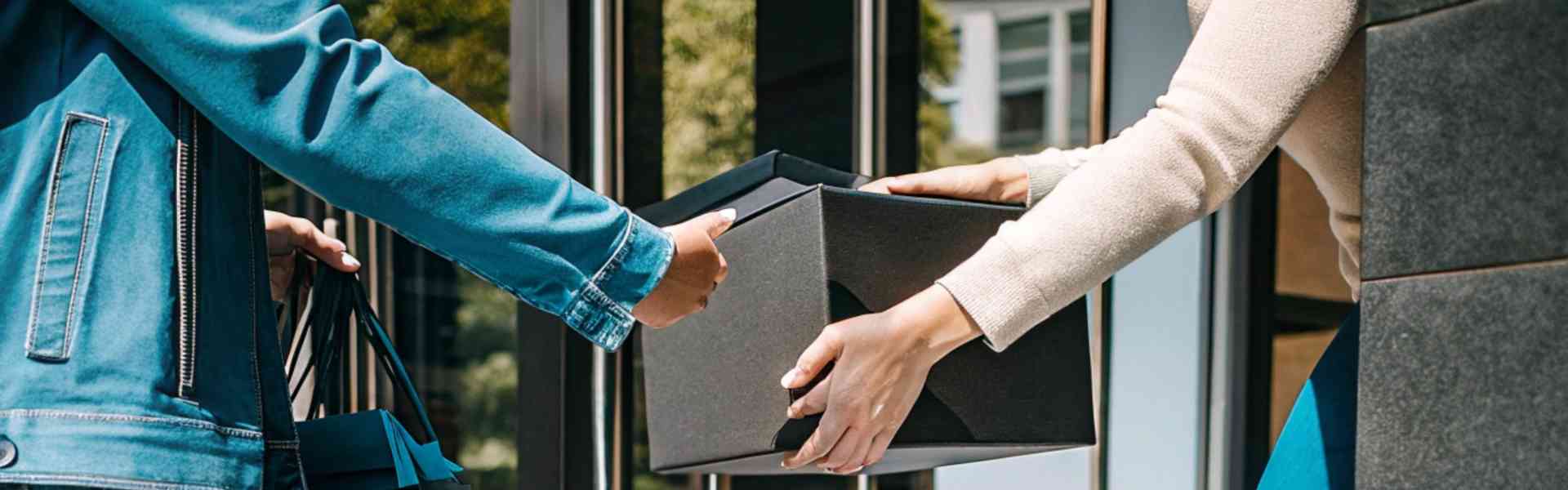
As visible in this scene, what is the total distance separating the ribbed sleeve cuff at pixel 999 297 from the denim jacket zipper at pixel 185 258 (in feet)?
2.35

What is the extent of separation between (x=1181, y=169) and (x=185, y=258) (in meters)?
0.93

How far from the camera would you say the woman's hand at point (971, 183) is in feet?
5.51

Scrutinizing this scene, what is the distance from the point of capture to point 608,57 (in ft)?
9.13

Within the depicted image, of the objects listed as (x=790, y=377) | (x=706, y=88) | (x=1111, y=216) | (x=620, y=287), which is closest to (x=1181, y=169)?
(x=1111, y=216)

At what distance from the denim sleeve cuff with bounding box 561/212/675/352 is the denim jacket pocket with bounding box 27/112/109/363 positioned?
15.8 inches

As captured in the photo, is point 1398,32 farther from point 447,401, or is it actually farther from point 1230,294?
point 447,401

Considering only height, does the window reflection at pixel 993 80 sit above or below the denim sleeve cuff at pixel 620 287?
above

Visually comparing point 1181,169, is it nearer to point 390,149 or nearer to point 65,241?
point 390,149

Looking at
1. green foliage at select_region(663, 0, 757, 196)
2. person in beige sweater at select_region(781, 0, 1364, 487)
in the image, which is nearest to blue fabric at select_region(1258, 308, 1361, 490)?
person in beige sweater at select_region(781, 0, 1364, 487)

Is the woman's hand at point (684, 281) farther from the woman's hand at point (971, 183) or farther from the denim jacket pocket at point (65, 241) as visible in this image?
the denim jacket pocket at point (65, 241)

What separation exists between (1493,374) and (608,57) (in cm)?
194

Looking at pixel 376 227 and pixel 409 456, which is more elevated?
pixel 376 227

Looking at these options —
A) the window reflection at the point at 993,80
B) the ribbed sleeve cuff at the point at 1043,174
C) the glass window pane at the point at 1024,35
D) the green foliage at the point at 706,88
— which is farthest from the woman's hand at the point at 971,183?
the glass window pane at the point at 1024,35

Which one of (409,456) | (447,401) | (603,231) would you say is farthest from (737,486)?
(603,231)
